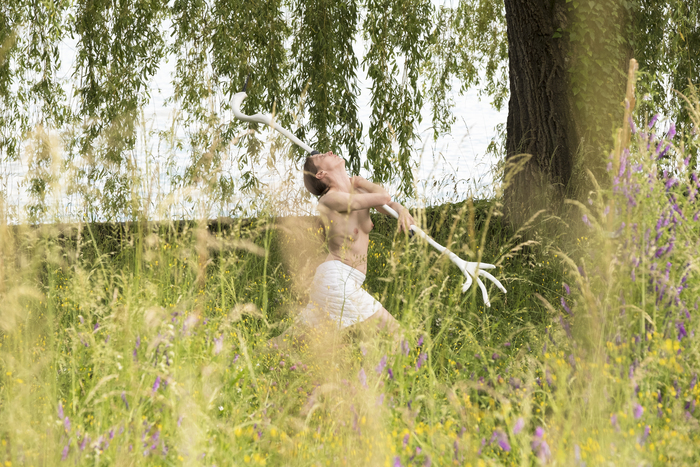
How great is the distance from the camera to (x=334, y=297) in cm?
329

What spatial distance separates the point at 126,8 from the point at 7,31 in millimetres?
970

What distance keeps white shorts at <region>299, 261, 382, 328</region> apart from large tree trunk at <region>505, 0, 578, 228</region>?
220cm

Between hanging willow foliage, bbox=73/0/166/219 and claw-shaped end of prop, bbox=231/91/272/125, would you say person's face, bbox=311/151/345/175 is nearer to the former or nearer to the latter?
claw-shaped end of prop, bbox=231/91/272/125

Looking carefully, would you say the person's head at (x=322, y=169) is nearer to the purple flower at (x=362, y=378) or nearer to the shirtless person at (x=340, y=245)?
the shirtless person at (x=340, y=245)

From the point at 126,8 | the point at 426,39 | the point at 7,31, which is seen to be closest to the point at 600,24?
the point at 426,39

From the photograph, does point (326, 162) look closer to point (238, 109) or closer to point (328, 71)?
point (238, 109)

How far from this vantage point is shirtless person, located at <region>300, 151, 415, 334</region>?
3154 mm

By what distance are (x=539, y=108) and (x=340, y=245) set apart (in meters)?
2.48

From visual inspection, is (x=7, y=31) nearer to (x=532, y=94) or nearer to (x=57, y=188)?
(x=57, y=188)

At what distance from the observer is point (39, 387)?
2500mm

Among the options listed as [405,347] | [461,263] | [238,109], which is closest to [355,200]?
[461,263]

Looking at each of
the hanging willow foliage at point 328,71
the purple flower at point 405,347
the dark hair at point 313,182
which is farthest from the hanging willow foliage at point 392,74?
the purple flower at point 405,347

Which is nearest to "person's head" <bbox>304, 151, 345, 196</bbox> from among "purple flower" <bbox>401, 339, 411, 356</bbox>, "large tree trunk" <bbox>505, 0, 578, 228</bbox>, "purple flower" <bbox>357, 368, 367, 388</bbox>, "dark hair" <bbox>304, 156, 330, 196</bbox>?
"dark hair" <bbox>304, 156, 330, 196</bbox>

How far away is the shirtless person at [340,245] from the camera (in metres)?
3.15
